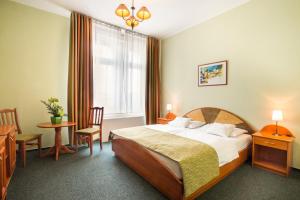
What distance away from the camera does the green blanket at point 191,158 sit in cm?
176

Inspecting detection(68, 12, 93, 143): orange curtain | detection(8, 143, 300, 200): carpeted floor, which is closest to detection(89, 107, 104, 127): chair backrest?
detection(68, 12, 93, 143): orange curtain

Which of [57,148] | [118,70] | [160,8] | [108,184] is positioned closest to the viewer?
[108,184]

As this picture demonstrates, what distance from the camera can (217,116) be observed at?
363cm

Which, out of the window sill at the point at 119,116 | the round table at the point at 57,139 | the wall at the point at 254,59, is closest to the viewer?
the wall at the point at 254,59

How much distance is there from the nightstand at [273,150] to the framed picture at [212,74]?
135cm

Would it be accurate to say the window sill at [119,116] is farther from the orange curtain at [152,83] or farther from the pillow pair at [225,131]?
the pillow pair at [225,131]

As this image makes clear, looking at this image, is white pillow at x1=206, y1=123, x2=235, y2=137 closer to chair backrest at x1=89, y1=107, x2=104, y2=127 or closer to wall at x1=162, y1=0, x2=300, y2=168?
wall at x1=162, y1=0, x2=300, y2=168

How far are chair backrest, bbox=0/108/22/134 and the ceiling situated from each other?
2347mm

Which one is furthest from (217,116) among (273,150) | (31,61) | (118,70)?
(31,61)

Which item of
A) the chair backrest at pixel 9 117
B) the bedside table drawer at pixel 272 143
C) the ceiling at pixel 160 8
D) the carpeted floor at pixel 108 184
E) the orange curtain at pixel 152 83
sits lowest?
the carpeted floor at pixel 108 184

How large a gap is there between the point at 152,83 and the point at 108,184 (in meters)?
3.40

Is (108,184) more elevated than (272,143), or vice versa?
(272,143)

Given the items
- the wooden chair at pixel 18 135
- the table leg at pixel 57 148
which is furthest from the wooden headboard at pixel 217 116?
the wooden chair at pixel 18 135

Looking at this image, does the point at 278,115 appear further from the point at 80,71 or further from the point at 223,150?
the point at 80,71
